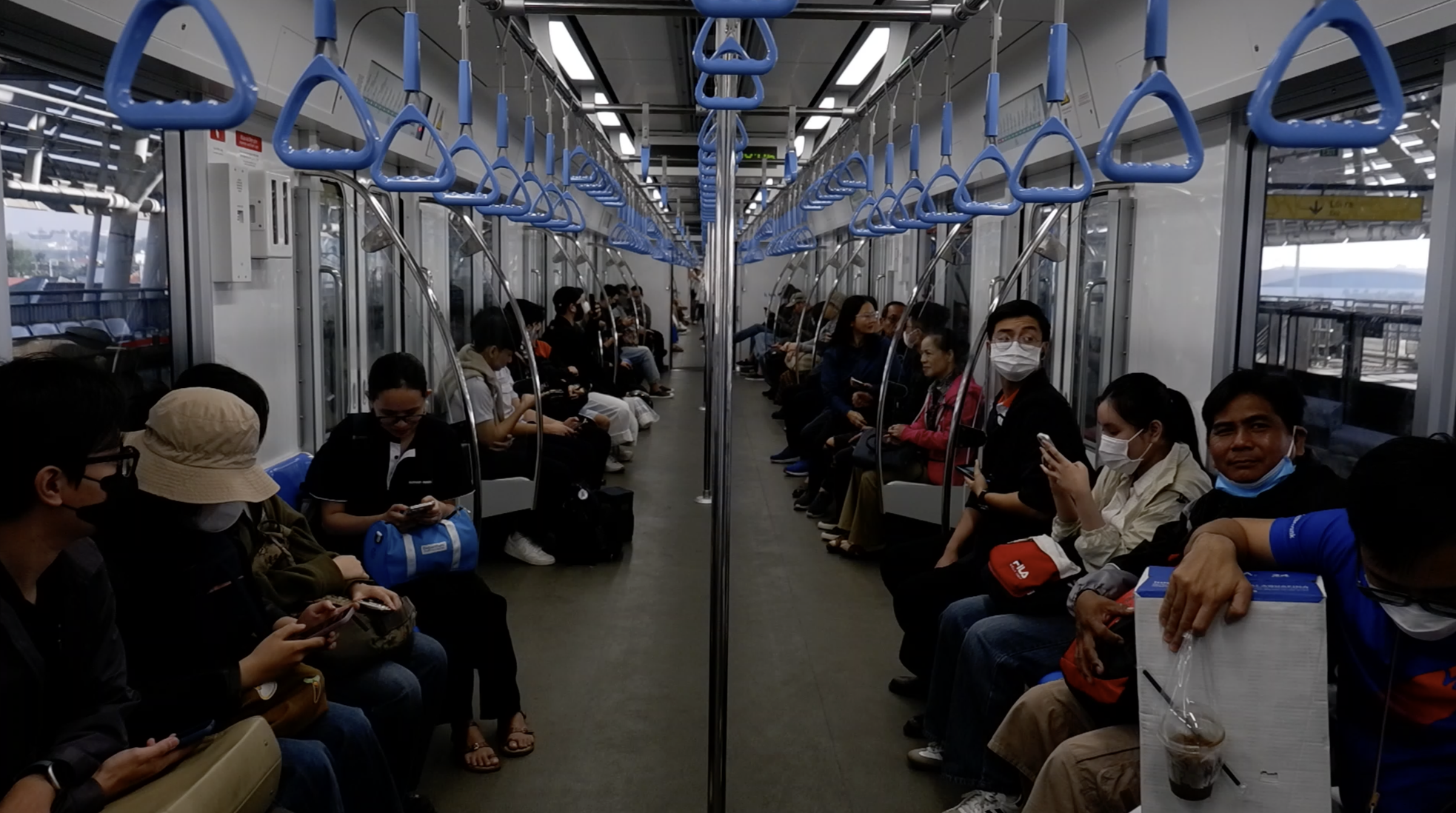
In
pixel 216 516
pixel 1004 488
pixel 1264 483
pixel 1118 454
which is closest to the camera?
pixel 216 516

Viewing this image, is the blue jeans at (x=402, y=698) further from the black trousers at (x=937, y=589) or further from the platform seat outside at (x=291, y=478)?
the black trousers at (x=937, y=589)

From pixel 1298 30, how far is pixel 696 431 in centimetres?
925

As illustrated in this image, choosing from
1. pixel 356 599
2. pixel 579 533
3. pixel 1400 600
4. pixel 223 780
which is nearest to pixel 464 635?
pixel 356 599

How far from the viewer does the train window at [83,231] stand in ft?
10.5

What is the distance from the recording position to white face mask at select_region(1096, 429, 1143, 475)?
10.5ft

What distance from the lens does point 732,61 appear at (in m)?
2.04

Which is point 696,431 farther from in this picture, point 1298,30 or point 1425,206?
point 1298,30

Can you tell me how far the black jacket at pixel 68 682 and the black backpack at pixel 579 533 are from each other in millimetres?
3762

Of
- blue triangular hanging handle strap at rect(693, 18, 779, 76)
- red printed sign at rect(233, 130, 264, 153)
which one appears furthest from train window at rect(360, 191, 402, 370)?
blue triangular hanging handle strap at rect(693, 18, 779, 76)

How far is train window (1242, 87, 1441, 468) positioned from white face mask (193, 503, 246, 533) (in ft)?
10.7

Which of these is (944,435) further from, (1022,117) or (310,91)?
(310,91)

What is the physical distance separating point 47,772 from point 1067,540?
2698mm

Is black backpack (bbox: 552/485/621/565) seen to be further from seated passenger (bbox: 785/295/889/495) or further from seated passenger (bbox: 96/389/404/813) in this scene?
seated passenger (bbox: 96/389/404/813)

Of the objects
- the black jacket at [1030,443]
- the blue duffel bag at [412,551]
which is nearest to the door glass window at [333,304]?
the blue duffel bag at [412,551]
